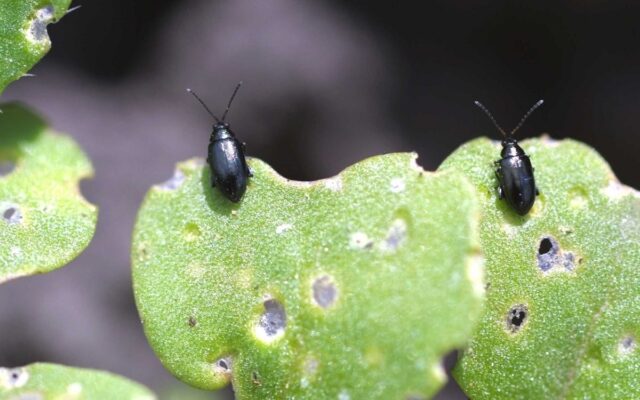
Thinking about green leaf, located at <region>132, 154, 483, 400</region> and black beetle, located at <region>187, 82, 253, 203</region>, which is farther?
black beetle, located at <region>187, 82, 253, 203</region>

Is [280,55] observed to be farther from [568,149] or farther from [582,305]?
[582,305]

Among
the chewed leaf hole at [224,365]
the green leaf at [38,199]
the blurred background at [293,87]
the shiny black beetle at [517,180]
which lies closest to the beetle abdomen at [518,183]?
the shiny black beetle at [517,180]

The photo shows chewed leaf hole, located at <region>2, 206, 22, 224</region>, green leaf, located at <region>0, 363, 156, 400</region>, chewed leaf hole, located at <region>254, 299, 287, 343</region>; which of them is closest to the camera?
green leaf, located at <region>0, 363, 156, 400</region>

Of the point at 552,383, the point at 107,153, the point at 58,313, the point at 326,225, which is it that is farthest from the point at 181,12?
the point at 552,383

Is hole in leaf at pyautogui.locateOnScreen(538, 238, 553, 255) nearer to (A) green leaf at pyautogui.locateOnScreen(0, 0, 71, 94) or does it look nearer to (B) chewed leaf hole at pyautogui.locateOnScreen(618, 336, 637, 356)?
(B) chewed leaf hole at pyautogui.locateOnScreen(618, 336, 637, 356)

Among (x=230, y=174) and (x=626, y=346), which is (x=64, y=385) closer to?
(x=230, y=174)


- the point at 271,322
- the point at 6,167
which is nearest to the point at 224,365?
the point at 271,322

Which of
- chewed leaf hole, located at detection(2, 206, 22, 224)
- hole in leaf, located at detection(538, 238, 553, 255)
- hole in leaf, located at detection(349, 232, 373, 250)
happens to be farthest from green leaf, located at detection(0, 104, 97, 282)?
hole in leaf, located at detection(538, 238, 553, 255)
